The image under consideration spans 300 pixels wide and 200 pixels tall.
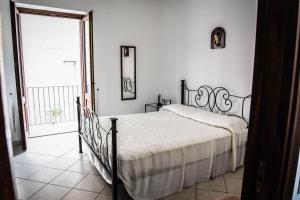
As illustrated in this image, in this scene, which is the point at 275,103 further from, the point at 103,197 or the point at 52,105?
the point at 52,105

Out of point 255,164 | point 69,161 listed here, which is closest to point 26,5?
point 69,161

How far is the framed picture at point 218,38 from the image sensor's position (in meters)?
3.44

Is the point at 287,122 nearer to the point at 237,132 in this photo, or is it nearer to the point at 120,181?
the point at 120,181

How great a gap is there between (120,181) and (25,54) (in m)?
5.64

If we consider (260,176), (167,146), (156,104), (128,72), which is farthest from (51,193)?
(156,104)

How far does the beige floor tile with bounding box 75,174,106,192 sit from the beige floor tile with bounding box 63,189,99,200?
0.07 metres

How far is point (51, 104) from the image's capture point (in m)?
6.41

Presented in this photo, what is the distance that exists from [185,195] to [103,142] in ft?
3.70

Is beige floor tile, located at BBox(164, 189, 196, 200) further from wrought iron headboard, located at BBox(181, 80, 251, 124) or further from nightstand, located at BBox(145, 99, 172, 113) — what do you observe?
nightstand, located at BBox(145, 99, 172, 113)

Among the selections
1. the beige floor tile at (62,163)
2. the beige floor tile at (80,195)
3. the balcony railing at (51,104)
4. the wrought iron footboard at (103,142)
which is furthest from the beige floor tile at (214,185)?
the balcony railing at (51,104)

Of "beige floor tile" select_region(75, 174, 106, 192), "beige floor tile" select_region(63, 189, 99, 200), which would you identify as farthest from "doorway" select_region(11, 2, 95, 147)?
"beige floor tile" select_region(63, 189, 99, 200)

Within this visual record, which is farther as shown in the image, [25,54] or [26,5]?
[25,54]

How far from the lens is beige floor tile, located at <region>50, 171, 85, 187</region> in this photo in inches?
107

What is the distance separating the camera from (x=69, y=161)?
131 inches
